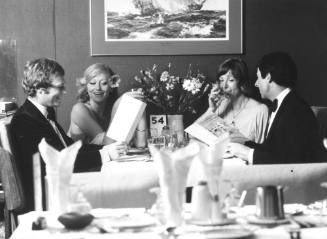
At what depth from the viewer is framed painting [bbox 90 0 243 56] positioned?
17.5 ft

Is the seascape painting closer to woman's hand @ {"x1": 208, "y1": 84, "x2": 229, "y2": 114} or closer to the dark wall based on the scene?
the dark wall

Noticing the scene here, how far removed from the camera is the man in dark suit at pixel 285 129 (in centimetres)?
392

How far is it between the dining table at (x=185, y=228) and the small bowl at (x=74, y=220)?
0.02 metres

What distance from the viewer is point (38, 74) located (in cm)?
413

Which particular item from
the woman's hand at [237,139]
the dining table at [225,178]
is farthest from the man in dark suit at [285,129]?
the dining table at [225,178]

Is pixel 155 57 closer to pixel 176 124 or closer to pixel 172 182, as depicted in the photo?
pixel 176 124

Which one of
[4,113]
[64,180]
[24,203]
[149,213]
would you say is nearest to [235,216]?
[149,213]

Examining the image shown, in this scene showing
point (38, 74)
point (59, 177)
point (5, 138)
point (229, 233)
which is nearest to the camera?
point (229, 233)

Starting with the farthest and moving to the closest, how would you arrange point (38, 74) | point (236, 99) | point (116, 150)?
point (236, 99)
point (116, 150)
point (38, 74)

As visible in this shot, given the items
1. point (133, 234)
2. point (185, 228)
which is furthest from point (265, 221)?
point (133, 234)

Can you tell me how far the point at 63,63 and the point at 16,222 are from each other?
6.20 ft

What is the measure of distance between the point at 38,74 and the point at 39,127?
15.1 inches

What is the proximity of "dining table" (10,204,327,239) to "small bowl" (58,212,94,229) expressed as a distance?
0.06ft

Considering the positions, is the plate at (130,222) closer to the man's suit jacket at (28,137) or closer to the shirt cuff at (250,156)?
the man's suit jacket at (28,137)
